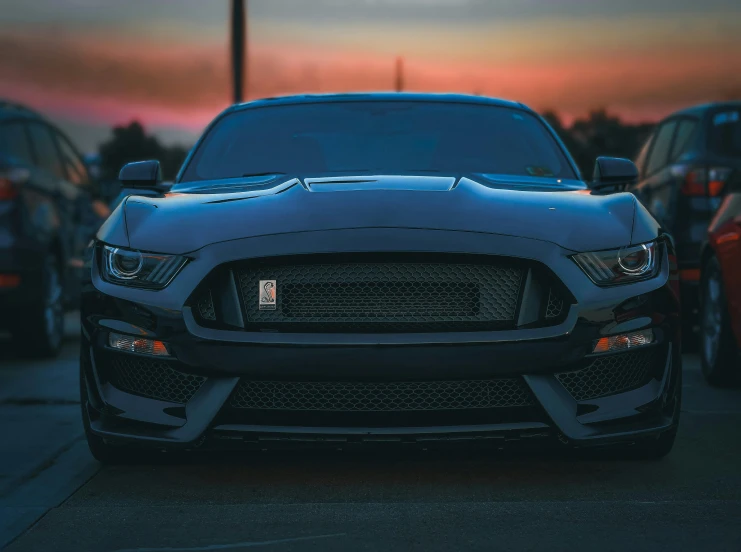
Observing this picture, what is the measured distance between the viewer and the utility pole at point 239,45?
2356cm

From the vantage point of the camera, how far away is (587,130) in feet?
356

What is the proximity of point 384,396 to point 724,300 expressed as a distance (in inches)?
137

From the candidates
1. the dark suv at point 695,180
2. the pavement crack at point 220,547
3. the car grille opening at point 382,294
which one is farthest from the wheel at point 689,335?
the pavement crack at point 220,547

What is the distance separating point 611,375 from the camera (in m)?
4.77

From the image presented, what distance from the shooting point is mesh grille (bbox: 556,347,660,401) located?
4.69 meters

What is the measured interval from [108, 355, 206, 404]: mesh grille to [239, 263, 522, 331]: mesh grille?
0.32 metres

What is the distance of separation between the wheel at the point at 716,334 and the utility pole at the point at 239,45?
1632 centimetres

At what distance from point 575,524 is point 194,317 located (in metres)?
1.52

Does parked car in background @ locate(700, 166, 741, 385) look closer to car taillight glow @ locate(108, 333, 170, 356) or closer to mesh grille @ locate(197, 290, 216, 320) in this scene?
mesh grille @ locate(197, 290, 216, 320)

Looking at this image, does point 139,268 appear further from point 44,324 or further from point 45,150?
point 45,150

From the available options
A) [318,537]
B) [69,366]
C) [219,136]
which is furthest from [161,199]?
[69,366]

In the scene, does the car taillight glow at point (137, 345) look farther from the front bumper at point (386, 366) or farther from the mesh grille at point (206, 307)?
the mesh grille at point (206, 307)

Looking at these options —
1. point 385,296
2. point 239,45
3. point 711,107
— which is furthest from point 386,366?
point 239,45

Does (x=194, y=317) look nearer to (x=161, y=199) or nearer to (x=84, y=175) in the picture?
(x=161, y=199)
